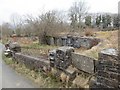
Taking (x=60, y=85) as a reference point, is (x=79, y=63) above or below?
above

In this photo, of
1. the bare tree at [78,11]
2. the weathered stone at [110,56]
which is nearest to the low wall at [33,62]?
the weathered stone at [110,56]

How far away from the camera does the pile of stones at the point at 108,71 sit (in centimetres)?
548

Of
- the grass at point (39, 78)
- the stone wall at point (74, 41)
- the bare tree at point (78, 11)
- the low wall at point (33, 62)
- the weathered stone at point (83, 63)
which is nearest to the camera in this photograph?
the weathered stone at point (83, 63)

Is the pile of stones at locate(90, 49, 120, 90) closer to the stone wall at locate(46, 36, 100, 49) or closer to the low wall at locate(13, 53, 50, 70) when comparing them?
the low wall at locate(13, 53, 50, 70)

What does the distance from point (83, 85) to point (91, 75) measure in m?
0.48

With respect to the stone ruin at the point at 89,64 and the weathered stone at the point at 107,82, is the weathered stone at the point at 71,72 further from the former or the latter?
the weathered stone at the point at 107,82

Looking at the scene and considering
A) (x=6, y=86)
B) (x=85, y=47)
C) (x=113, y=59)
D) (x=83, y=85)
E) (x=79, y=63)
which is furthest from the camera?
(x=85, y=47)

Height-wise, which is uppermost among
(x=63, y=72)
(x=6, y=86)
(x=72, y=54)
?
(x=72, y=54)

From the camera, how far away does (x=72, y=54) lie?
26.1 ft

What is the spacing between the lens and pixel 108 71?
565 centimetres

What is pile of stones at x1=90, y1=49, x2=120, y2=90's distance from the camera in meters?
5.48

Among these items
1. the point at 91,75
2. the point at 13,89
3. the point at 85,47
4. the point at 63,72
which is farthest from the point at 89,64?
the point at 85,47

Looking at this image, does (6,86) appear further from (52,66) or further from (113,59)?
(113,59)

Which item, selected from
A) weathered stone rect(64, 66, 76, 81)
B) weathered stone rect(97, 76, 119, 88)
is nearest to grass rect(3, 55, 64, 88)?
weathered stone rect(64, 66, 76, 81)
